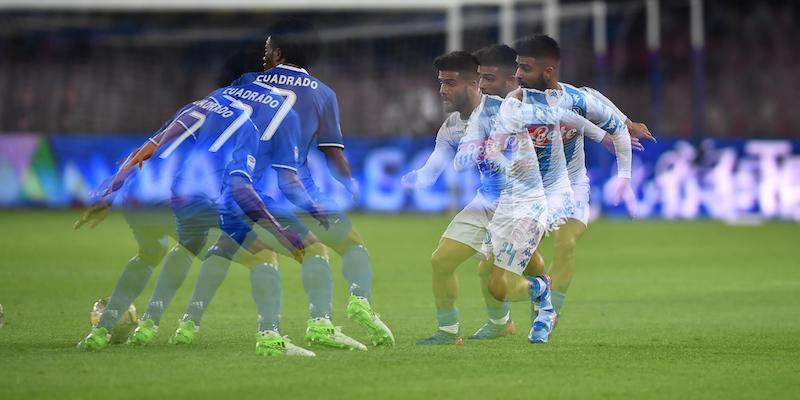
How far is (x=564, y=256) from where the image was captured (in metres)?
10.7

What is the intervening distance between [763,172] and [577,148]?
56.9 ft

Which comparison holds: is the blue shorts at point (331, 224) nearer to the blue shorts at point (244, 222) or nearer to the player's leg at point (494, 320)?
the blue shorts at point (244, 222)

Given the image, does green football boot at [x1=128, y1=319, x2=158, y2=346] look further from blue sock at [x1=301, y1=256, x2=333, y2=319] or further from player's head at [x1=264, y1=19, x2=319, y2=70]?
player's head at [x1=264, y1=19, x2=319, y2=70]

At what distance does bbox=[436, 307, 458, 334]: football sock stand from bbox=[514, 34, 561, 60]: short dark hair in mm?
2007

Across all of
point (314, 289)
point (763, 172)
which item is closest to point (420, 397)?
point (314, 289)

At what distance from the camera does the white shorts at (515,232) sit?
9562 millimetres

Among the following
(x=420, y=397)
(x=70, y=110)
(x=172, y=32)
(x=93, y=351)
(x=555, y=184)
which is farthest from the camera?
(x=172, y=32)

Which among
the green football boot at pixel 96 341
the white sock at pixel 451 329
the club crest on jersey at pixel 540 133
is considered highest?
the club crest on jersey at pixel 540 133

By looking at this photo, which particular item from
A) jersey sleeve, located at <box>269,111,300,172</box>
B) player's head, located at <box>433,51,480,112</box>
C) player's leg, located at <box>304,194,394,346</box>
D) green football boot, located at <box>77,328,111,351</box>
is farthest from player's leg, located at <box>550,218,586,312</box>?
green football boot, located at <box>77,328,111,351</box>

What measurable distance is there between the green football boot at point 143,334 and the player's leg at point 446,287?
1894 millimetres

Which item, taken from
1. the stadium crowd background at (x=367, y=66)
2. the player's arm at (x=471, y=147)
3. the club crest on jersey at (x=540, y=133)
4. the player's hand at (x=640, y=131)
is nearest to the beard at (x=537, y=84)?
the club crest on jersey at (x=540, y=133)

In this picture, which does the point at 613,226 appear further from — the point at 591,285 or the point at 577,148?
the point at 577,148

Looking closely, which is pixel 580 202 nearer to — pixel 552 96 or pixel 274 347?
pixel 552 96

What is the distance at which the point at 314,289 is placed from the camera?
927 cm
